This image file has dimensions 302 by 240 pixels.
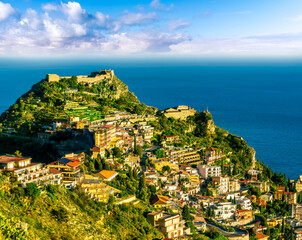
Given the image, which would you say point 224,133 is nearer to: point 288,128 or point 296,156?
point 296,156

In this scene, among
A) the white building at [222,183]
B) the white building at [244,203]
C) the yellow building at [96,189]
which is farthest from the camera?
the white building at [222,183]

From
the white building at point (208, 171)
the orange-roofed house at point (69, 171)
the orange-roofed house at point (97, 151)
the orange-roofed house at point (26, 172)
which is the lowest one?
the white building at point (208, 171)

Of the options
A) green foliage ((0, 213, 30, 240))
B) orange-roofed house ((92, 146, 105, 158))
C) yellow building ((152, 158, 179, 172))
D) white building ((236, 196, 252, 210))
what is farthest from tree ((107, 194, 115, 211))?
white building ((236, 196, 252, 210))

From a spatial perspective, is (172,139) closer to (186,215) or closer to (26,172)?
(186,215)

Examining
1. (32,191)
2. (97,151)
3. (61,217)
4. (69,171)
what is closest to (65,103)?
(97,151)

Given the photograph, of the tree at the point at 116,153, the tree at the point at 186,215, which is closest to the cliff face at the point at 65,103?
the tree at the point at 116,153

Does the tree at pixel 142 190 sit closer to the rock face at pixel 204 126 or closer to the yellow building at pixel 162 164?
the yellow building at pixel 162 164

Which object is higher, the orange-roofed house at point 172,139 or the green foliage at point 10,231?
the green foliage at point 10,231
